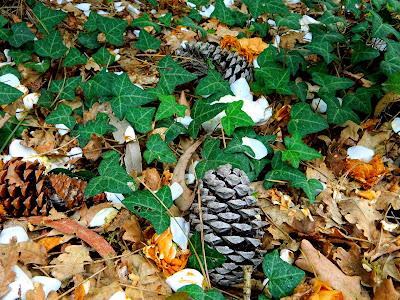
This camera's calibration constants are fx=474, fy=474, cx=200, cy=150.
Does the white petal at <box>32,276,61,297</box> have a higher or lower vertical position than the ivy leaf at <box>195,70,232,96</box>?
lower

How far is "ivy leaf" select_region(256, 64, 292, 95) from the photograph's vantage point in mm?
1729

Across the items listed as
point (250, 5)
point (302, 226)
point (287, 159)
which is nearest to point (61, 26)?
point (250, 5)

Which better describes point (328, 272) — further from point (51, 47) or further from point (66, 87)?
point (51, 47)

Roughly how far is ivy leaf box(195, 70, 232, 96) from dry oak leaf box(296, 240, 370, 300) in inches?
24.4

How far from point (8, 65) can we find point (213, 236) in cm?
110

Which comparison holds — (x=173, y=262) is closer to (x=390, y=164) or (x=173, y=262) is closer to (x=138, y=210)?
(x=138, y=210)

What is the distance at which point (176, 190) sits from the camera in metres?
1.47

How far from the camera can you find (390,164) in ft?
5.43

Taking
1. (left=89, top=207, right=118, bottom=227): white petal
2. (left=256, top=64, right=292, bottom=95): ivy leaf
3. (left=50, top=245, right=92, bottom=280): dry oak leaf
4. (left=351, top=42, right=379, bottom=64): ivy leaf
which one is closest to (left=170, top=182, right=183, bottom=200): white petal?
(left=89, top=207, right=118, bottom=227): white petal

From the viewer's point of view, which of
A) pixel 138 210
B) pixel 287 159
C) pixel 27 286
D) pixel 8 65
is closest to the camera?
pixel 27 286

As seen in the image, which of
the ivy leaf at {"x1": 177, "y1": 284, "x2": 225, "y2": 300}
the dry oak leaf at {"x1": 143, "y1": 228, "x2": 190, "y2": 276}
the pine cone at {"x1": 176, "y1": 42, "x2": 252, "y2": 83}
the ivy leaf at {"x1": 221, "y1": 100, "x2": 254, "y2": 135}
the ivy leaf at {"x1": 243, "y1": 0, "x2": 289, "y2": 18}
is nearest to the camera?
the ivy leaf at {"x1": 177, "y1": 284, "x2": 225, "y2": 300}

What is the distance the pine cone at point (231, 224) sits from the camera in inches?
51.3

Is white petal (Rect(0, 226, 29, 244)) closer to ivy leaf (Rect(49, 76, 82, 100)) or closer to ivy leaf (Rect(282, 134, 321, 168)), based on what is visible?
ivy leaf (Rect(49, 76, 82, 100))

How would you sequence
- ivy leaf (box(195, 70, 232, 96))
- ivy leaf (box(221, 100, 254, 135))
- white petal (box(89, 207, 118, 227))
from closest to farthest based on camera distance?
1. white petal (box(89, 207, 118, 227))
2. ivy leaf (box(221, 100, 254, 135))
3. ivy leaf (box(195, 70, 232, 96))
